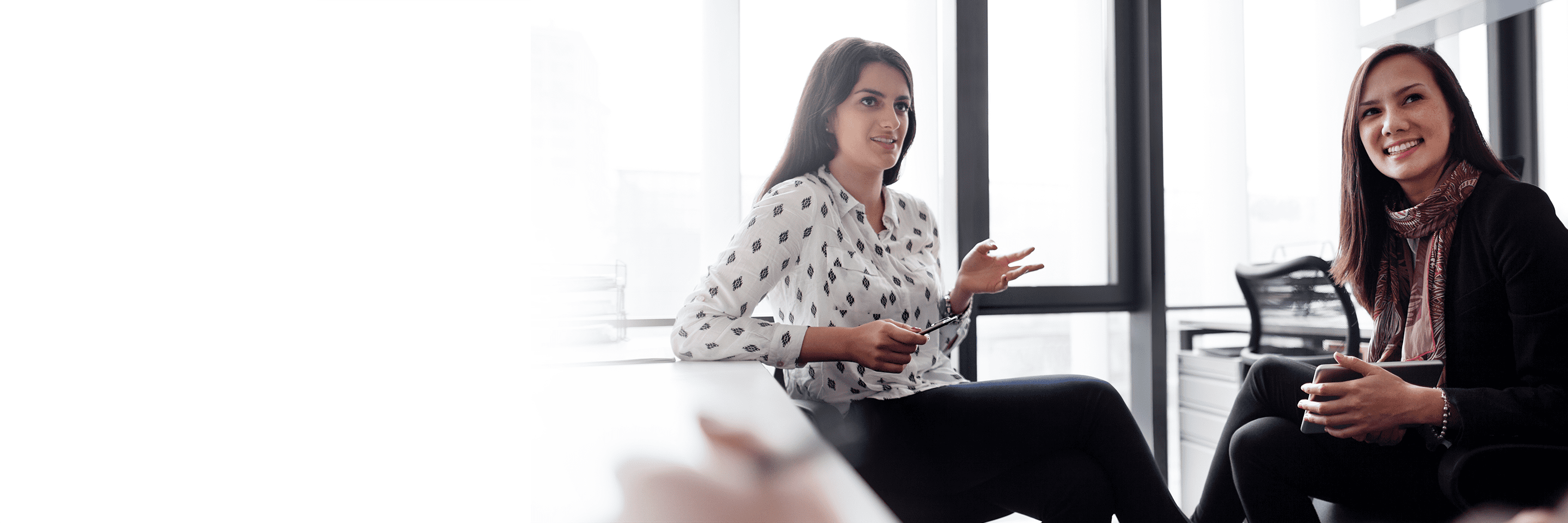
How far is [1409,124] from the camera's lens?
112 cm

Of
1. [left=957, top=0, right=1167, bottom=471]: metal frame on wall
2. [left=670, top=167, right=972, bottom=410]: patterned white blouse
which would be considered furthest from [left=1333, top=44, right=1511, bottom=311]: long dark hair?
[left=957, top=0, right=1167, bottom=471]: metal frame on wall

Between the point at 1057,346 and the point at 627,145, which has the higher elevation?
the point at 627,145

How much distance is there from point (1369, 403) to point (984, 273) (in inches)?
25.5

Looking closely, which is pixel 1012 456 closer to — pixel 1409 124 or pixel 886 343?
pixel 886 343

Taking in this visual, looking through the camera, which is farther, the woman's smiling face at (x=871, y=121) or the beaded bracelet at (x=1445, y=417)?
the woman's smiling face at (x=871, y=121)

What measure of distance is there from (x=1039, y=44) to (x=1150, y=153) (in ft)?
1.72

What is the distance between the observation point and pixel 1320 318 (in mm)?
2068

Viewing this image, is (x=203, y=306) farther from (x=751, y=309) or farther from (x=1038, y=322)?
(x=1038, y=322)

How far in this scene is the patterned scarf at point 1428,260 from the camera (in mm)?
1077

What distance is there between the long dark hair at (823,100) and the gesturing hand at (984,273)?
371mm

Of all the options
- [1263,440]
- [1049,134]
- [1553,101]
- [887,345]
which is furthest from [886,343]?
[1553,101]

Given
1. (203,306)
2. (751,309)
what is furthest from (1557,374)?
(203,306)

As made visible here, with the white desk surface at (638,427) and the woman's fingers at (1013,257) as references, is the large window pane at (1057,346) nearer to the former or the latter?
the woman's fingers at (1013,257)

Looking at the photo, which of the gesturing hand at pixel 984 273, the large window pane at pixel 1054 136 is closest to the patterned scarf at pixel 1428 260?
the gesturing hand at pixel 984 273
